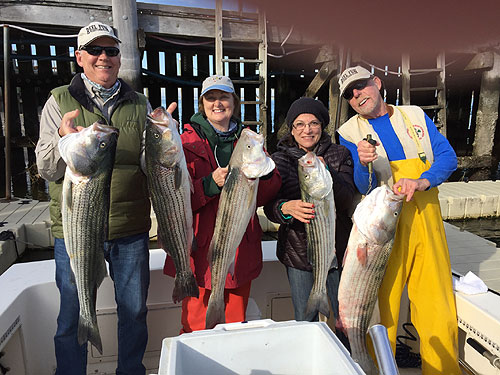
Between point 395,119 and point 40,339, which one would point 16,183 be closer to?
point 40,339

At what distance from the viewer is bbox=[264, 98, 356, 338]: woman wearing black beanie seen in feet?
9.12

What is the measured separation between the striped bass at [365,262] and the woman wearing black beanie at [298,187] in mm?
242

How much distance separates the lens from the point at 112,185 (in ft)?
8.45

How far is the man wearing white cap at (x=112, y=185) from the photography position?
8.28 feet

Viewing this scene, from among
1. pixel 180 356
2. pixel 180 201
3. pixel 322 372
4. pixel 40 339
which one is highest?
pixel 180 201

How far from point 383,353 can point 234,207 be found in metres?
1.34

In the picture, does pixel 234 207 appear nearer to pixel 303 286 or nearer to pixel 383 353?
pixel 303 286

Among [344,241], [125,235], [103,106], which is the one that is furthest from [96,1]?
[344,241]

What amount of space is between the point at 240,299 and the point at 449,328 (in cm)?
156

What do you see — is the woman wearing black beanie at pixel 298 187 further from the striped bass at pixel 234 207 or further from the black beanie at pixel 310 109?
the striped bass at pixel 234 207

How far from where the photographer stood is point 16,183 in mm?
13242

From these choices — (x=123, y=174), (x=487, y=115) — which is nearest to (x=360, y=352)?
(x=123, y=174)

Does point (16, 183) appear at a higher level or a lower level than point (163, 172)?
lower

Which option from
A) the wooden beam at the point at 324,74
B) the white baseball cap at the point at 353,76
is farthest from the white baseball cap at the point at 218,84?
the wooden beam at the point at 324,74
